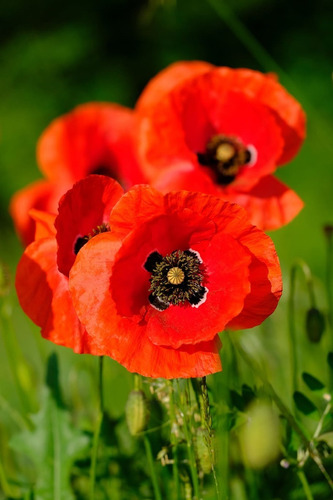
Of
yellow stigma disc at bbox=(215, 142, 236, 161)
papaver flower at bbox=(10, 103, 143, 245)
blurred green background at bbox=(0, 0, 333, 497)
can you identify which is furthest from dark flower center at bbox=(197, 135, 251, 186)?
blurred green background at bbox=(0, 0, 333, 497)

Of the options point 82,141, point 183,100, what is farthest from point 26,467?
point 183,100

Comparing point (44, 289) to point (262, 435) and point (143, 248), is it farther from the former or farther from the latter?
point (262, 435)

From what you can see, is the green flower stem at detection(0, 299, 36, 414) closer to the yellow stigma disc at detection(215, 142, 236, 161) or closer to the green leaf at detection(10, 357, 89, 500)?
the green leaf at detection(10, 357, 89, 500)

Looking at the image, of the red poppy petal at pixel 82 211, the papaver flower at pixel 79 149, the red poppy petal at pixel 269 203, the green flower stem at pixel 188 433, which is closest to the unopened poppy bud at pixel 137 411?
the green flower stem at pixel 188 433

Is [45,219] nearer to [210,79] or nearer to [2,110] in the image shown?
[210,79]

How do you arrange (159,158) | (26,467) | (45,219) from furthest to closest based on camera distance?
(26,467) < (159,158) < (45,219)
